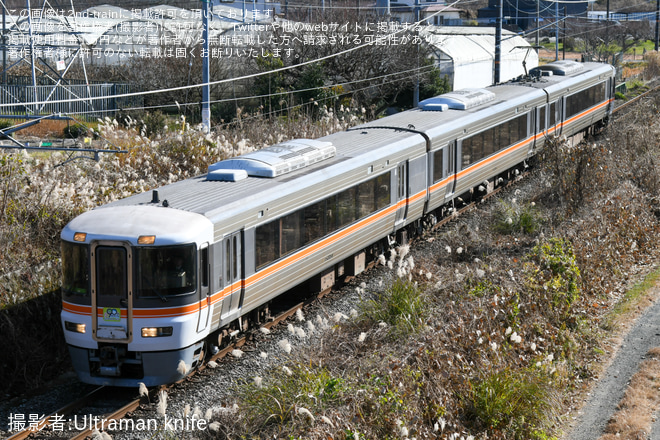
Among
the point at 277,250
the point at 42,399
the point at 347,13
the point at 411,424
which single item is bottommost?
the point at 42,399

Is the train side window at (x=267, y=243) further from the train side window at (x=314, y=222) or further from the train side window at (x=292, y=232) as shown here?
the train side window at (x=314, y=222)

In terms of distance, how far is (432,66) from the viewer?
3956 centimetres

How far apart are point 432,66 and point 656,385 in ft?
99.1

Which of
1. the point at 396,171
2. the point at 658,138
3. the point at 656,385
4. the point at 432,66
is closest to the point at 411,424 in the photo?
the point at 656,385

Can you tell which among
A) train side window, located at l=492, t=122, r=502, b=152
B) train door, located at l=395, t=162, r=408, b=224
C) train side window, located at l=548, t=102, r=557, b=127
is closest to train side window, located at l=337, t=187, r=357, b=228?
train door, located at l=395, t=162, r=408, b=224

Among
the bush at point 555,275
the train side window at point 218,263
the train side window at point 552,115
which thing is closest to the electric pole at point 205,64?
the bush at point 555,275

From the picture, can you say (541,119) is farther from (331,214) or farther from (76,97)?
(76,97)

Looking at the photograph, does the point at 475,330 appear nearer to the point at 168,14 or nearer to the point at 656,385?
the point at 656,385

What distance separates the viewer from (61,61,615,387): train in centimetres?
1027

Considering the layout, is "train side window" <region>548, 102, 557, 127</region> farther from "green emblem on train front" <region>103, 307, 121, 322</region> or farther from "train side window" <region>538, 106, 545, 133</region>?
"green emblem on train front" <region>103, 307, 121, 322</region>

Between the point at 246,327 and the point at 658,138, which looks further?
the point at 658,138

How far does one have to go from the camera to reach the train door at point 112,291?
10203mm

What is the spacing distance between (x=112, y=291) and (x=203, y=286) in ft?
3.69

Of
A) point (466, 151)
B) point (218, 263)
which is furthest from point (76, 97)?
point (218, 263)
